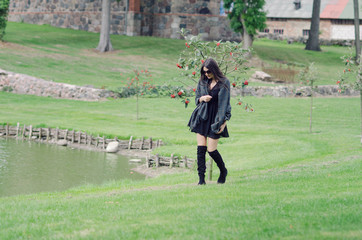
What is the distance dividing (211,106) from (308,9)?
75651 millimetres

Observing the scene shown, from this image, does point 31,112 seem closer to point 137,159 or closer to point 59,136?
point 59,136

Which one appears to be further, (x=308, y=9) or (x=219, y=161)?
(x=308, y=9)

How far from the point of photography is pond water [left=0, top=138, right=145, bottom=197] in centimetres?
1727

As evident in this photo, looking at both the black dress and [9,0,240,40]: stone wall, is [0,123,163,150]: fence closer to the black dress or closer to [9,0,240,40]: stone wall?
the black dress

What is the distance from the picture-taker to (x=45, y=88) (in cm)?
3591

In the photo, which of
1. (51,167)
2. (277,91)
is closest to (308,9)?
(277,91)

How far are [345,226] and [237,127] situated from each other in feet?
63.7

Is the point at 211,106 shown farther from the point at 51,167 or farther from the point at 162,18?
the point at 162,18

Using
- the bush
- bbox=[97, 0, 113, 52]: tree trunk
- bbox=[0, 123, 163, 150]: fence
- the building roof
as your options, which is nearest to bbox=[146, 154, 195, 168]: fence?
bbox=[0, 123, 163, 150]: fence

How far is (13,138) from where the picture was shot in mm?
25594

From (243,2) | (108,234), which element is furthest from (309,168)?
(243,2)

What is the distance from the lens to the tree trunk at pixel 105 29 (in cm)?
4866

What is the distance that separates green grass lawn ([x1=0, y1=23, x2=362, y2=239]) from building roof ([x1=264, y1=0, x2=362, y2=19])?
42.6 metres

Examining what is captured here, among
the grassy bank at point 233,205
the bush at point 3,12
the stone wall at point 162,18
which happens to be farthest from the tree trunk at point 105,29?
the grassy bank at point 233,205
